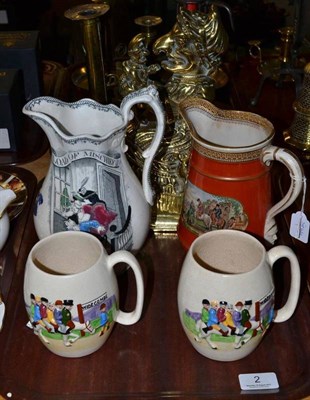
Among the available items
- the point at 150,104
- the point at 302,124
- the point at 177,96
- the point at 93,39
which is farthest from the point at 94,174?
the point at 302,124

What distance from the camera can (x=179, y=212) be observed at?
2.69ft

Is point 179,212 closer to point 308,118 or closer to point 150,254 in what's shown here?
point 150,254

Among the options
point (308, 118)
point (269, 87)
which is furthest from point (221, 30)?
point (269, 87)

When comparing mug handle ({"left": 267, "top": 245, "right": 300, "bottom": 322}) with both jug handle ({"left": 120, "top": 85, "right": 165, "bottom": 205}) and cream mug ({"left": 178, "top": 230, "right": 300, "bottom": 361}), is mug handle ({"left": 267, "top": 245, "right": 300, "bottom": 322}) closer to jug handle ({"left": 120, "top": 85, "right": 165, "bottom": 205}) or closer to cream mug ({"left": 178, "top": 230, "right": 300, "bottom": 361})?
cream mug ({"left": 178, "top": 230, "right": 300, "bottom": 361})

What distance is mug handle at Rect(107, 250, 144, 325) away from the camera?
23.8 inches

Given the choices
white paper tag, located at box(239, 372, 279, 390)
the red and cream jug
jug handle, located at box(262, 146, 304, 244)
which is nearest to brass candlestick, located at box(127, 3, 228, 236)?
the red and cream jug

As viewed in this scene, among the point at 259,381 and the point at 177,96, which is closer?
the point at 259,381

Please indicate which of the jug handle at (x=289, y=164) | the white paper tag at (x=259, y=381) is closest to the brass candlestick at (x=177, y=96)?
the jug handle at (x=289, y=164)

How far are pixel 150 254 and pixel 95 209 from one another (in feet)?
0.46

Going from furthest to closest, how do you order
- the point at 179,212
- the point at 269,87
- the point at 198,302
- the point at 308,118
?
the point at 269,87, the point at 308,118, the point at 179,212, the point at 198,302

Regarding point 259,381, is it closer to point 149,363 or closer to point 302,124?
point 149,363

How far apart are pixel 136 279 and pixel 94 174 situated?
0.43 feet

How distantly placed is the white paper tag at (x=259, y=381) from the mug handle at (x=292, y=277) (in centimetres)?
7

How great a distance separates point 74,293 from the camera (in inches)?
22.6
